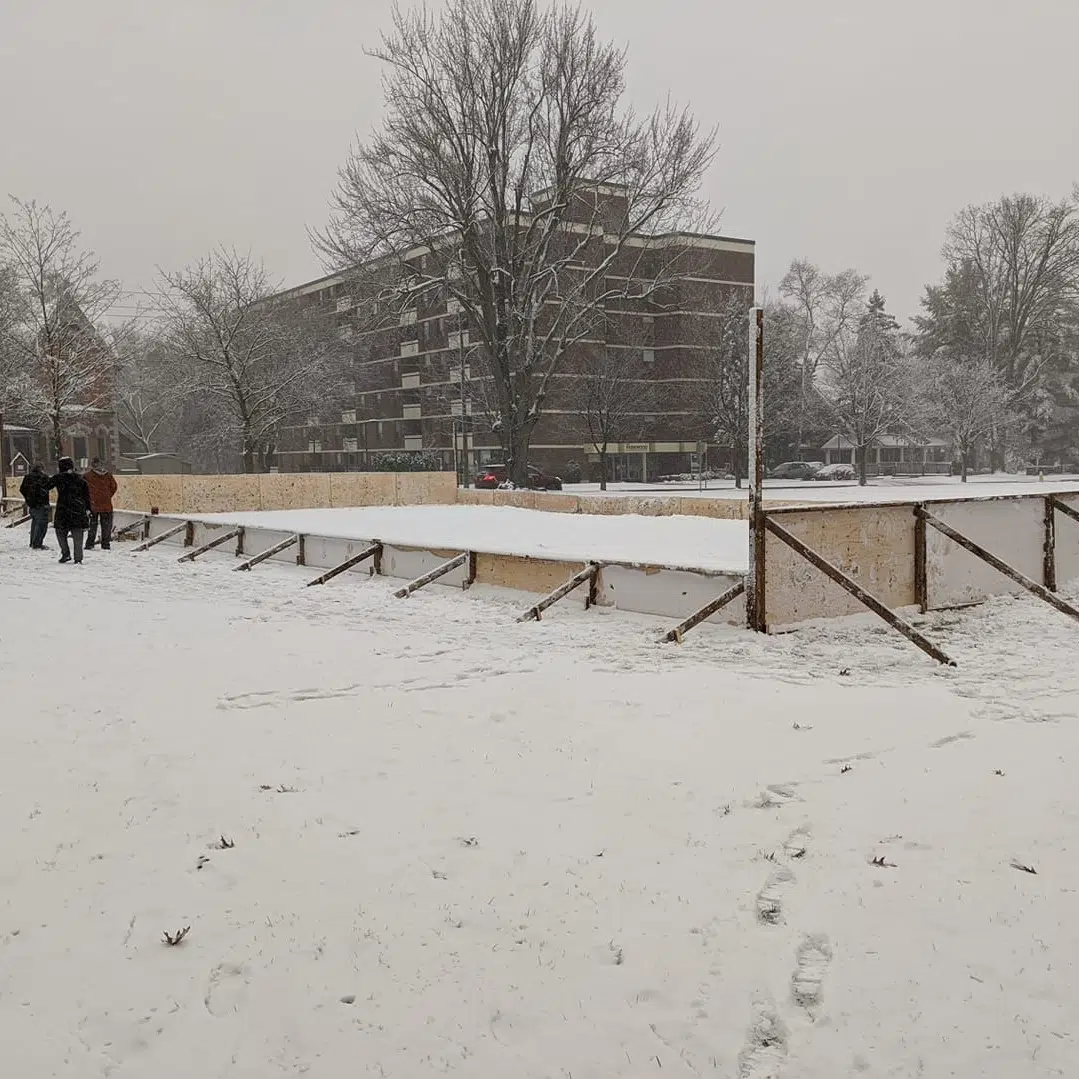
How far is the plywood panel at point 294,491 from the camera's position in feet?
81.7

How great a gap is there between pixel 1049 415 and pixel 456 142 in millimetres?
48150

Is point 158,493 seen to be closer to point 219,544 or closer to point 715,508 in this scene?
point 219,544

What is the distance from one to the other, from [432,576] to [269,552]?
13.2 feet

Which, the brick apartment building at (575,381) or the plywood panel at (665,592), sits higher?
the brick apartment building at (575,381)

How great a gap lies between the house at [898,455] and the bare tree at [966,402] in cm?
564

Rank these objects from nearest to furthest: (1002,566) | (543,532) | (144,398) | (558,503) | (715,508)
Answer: (1002,566) → (543,532) → (715,508) → (558,503) → (144,398)

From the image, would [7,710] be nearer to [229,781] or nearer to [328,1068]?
[229,781]

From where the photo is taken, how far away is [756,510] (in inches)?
360

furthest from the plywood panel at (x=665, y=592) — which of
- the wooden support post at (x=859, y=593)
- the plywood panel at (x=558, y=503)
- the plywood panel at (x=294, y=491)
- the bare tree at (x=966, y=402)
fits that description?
the bare tree at (x=966, y=402)

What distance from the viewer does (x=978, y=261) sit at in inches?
2501

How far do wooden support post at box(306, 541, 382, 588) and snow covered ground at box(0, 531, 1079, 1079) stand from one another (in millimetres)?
4779

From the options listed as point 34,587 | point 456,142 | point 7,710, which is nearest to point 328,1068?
point 7,710

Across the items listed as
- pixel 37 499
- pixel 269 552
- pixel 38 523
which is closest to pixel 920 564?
pixel 269 552

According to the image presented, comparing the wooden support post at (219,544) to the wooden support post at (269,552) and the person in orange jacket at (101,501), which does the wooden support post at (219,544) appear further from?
the person in orange jacket at (101,501)
